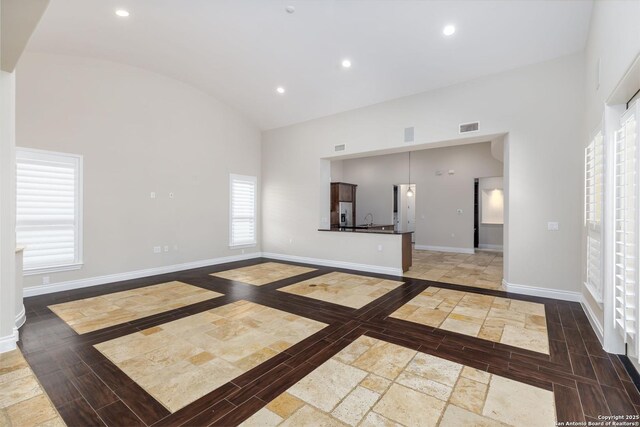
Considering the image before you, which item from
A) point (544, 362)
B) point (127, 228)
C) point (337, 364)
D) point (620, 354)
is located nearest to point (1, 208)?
point (127, 228)

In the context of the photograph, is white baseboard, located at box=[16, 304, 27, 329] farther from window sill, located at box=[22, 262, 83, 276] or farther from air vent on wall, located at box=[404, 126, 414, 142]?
air vent on wall, located at box=[404, 126, 414, 142]

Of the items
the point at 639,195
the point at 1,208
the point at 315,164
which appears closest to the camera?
the point at 639,195

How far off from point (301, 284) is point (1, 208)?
12.6ft

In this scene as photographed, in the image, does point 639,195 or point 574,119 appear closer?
point 639,195

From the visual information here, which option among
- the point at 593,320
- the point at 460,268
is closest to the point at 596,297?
the point at 593,320

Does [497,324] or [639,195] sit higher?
[639,195]

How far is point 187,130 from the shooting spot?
6.54 metres

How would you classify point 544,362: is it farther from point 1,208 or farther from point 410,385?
point 1,208

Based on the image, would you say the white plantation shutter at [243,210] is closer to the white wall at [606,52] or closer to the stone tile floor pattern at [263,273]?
the stone tile floor pattern at [263,273]

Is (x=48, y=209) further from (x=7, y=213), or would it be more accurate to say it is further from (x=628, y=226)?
(x=628, y=226)

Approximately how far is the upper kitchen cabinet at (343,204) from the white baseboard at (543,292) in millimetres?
5114

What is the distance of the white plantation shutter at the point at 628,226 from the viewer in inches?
83.9

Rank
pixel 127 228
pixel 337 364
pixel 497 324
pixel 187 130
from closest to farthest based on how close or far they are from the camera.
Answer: pixel 337 364
pixel 497 324
pixel 127 228
pixel 187 130

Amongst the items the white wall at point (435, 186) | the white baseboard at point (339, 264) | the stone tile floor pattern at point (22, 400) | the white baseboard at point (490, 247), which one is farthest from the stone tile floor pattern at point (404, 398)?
the white baseboard at point (490, 247)
